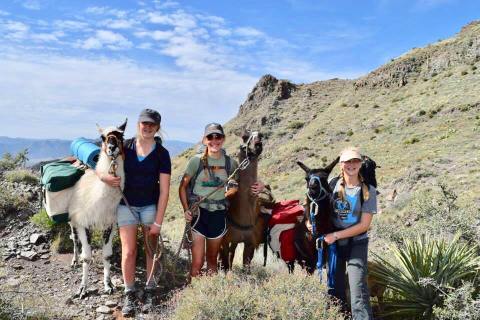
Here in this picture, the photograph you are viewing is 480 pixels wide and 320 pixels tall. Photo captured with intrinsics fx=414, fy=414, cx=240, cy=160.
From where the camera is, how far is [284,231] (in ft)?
19.4

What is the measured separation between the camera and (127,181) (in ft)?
17.4

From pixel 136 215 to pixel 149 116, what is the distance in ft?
4.22

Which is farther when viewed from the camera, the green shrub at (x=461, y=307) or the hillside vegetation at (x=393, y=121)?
the hillside vegetation at (x=393, y=121)

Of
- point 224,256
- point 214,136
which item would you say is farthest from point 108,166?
point 224,256

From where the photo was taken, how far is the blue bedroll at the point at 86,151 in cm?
590

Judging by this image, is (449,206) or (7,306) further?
(449,206)

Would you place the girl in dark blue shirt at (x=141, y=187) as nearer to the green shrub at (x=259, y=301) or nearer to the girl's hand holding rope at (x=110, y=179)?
the girl's hand holding rope at (x=110, y=179)

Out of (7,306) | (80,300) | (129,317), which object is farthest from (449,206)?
(7,306)

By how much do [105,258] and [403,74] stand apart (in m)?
53.6

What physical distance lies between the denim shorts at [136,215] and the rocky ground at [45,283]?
3.52 ft

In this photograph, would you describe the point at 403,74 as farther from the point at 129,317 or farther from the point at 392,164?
the point at 129,317

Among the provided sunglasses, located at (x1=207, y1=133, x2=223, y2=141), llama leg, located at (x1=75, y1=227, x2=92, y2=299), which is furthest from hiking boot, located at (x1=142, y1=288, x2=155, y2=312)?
sunglasses, located at (x1=207, y1=133, x2=223, y2=141)

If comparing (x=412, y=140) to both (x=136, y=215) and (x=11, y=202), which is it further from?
(x=136, y=215)

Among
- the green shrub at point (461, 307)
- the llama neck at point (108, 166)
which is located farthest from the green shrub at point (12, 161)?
the green shrub at point (461, 307)
